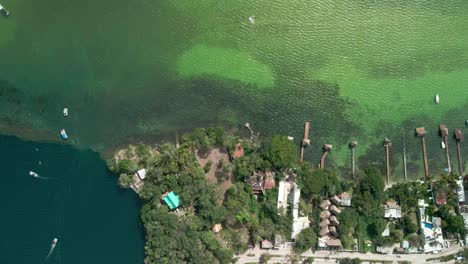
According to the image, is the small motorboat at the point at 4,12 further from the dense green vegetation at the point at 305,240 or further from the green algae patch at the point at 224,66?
the dense green vegetation at the point at 305,240

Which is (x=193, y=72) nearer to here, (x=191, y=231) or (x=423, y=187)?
(x=191, y=231)

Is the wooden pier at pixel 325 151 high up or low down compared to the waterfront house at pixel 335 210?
up

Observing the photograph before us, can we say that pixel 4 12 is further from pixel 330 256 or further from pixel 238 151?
pixel 330 256

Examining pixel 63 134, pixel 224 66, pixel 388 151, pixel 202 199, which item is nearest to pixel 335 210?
pixel 388 151

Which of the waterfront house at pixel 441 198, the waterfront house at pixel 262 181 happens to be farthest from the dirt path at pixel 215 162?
the waterfront house at pixel 441 198

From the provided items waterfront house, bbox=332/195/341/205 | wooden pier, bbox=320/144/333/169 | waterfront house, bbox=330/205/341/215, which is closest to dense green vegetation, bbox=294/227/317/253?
waterfront house, bbox=330/205/341/215

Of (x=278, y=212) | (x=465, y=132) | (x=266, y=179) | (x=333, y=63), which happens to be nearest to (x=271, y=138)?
(x=266, y=179)

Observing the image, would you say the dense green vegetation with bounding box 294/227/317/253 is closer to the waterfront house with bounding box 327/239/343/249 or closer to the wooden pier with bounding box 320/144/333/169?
the waterfront house with bounding box 327/239/343/249
